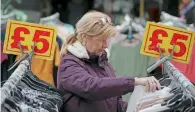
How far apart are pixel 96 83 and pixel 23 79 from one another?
0.42 metres

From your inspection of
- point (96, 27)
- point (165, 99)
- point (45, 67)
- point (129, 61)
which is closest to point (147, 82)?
point (165, 99)

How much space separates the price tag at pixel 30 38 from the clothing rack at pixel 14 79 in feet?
0.33

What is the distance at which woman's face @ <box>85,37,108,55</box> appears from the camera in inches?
82.5

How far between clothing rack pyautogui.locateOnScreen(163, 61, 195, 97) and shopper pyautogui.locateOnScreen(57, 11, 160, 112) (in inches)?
4.3

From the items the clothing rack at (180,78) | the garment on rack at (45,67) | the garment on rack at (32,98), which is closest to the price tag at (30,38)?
the garment on rack at (32,98)

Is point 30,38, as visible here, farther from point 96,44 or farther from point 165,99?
point 165,99

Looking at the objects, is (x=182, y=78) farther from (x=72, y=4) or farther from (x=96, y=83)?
(x=72, y=4)

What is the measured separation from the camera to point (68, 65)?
82.0 inches

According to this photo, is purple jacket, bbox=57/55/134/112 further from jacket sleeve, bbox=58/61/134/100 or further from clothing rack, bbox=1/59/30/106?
clothing rack, bbox=1/59/30/106

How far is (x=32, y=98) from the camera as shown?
6.42ft

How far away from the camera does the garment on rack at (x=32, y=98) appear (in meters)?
1.71

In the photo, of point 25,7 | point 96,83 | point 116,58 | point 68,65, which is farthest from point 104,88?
point 25,7

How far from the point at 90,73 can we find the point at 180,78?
400 millimetres

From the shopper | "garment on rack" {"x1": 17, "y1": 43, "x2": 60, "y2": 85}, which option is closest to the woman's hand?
the shopper
